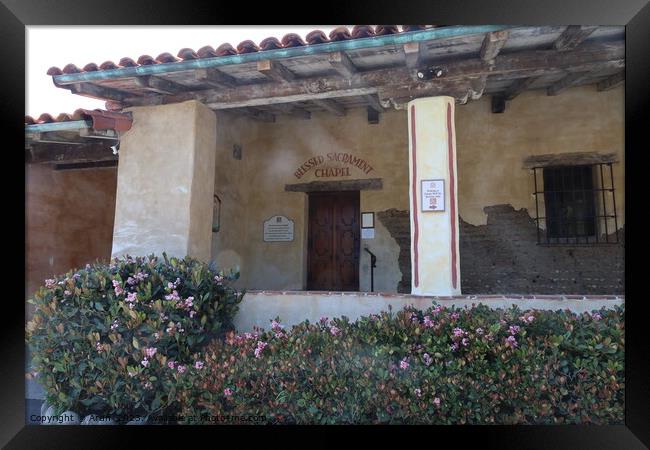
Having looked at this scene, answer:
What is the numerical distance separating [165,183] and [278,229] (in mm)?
2414

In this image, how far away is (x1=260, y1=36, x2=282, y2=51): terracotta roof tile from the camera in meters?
4.50

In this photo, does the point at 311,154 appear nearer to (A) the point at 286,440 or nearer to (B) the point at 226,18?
(B) the point at 226,18

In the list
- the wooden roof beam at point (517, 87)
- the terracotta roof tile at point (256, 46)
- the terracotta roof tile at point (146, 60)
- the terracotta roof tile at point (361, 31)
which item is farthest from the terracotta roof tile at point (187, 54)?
the wooden roof beam at point (517, 87)

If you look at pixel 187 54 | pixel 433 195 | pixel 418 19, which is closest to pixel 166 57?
pixel 187 54

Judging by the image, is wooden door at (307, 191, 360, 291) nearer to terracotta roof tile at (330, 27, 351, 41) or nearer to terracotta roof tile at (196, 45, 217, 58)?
terracotta roof tile at (196, 45, 217, 58)

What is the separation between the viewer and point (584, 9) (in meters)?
3.47

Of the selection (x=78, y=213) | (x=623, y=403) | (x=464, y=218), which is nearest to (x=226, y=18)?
(x=623, y=403)

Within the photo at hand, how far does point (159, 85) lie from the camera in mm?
5289

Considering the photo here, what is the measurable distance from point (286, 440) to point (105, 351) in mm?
1723

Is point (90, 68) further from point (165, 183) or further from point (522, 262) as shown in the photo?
point (522, 262)

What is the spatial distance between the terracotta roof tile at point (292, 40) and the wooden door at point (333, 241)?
337cm

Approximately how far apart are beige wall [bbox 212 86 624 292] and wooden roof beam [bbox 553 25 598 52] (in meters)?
2.33

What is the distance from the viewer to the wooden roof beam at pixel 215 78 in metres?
4.98

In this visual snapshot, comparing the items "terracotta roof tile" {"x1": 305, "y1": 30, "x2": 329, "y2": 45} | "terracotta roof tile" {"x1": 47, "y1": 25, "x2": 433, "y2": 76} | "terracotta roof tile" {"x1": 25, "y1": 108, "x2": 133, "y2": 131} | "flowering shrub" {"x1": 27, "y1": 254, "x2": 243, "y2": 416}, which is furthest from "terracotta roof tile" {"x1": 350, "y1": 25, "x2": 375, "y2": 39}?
"terracotta roof tile" {"x1": 25, "y1": 108, "x2": 133, "y2": 131}
